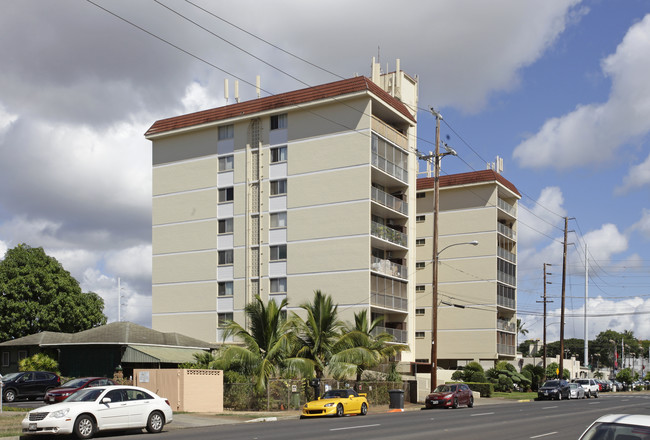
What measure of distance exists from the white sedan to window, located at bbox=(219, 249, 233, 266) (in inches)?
1323

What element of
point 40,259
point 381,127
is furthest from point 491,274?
point 40,259

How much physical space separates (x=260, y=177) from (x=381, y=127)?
33.7 ft

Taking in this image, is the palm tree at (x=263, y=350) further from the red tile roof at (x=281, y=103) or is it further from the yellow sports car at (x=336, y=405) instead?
the red tile roof at (x=281, y=103)

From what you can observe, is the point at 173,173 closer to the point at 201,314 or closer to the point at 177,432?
the point at 201,314

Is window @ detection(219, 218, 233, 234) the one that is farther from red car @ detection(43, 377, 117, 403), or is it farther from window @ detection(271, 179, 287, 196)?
red car @ detection(43, 377, 117, 403)

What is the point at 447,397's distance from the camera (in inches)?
1486

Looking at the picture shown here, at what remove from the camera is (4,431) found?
21.5 m

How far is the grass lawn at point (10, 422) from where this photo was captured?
21172 millimetres

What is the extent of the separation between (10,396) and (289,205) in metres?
25.7

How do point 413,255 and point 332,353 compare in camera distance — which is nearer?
point 332,353

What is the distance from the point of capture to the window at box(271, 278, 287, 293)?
177 feet

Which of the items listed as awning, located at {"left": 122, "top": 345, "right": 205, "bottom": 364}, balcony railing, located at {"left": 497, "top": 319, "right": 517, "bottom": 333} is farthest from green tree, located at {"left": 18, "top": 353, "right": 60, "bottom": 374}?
balcony railing, located at {"left": 497, "top": 319, "right": 517, "bottom": 333}

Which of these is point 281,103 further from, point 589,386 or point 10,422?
point 10,422

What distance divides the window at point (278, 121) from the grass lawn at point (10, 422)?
31895 millimetres
